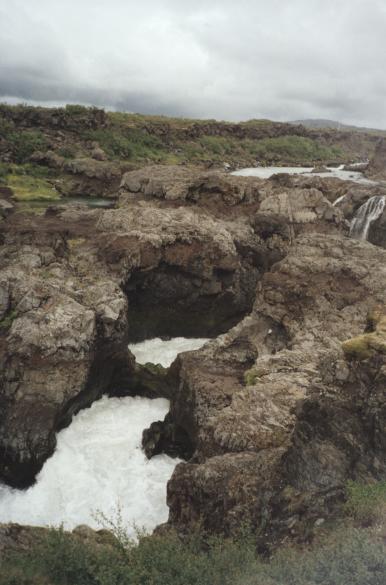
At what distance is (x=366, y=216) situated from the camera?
3766 centimetres

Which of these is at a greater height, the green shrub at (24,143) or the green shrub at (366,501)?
the green shrub at (24,143)

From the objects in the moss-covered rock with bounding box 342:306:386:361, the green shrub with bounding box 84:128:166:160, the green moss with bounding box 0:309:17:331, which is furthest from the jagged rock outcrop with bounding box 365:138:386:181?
the moss-covered rock with bounding box 342:306:386:361

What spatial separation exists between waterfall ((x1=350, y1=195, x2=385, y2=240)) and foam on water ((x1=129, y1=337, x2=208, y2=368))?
15.9 metres

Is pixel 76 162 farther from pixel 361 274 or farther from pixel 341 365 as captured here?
pixel 341 365

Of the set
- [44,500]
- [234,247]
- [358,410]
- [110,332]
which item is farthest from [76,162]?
[358,410]

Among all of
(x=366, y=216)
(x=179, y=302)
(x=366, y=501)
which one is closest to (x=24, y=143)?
(x=179, y=302)

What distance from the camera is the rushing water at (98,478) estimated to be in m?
16.8

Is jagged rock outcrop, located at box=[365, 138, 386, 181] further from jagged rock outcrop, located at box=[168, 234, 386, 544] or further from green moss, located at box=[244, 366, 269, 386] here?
green moss, located at box=[244, 366, 269, 386]

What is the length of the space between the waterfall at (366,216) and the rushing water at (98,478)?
2283 centimetres

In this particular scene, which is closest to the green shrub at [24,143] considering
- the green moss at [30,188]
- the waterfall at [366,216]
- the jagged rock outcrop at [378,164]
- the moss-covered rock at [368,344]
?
the green moss at [30,188]

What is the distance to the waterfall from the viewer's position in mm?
36906

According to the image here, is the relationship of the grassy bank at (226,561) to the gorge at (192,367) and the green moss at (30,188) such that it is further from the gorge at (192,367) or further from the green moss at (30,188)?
the green moss at (30,188)

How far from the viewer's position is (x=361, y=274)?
22.7 m

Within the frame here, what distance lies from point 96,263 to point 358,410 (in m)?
17.9
